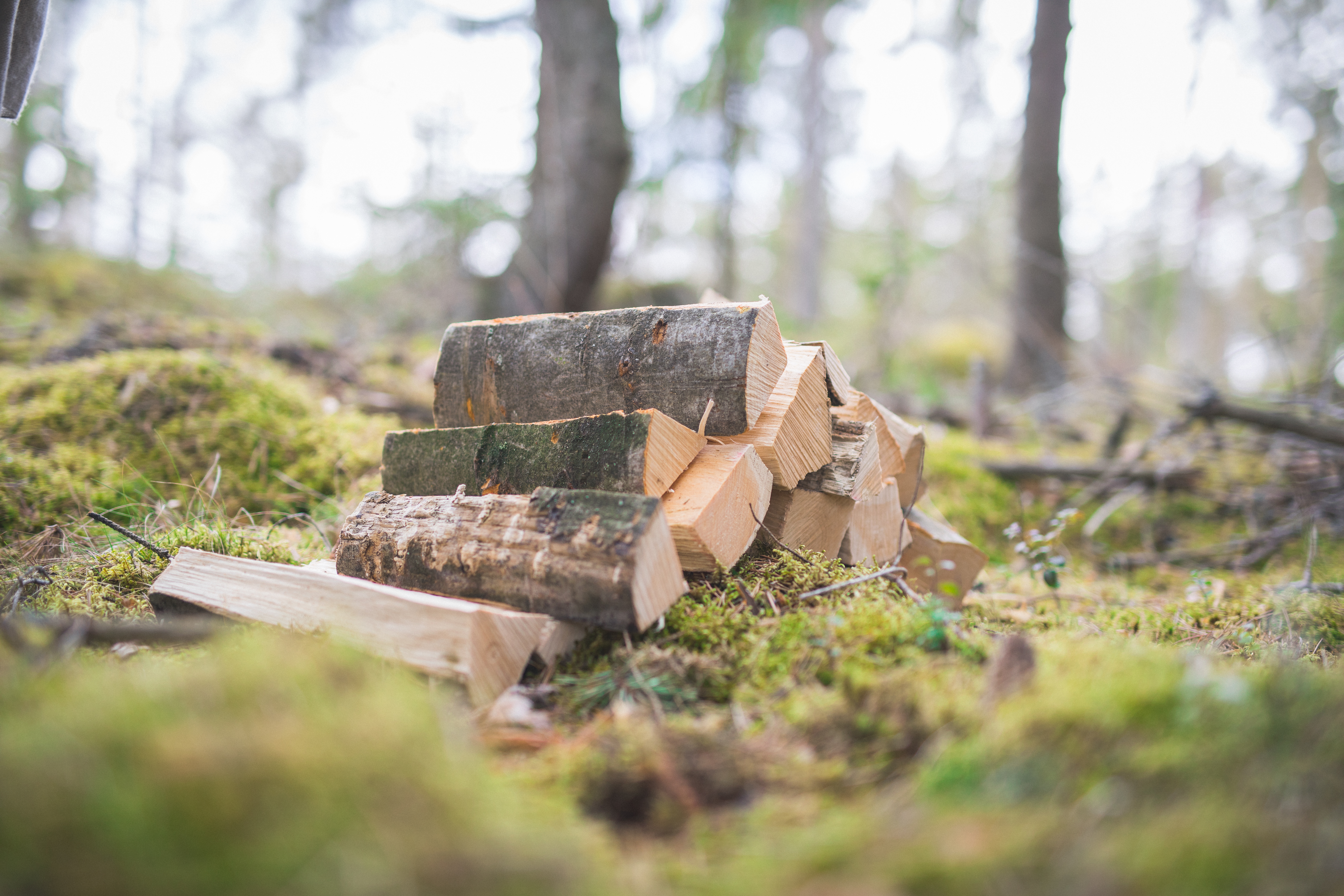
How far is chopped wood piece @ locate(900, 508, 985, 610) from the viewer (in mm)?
2771

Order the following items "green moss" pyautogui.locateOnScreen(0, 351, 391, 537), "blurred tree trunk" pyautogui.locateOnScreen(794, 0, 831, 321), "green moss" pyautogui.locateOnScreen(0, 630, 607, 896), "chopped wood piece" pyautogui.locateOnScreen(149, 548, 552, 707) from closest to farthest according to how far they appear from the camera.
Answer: "green moss" pyautogui.locateOnScreen(0, 630, 607, 896), "chopped wood piece" pyautogui.locateOnScreen(149, 548, 552, 707), "green moss" pyautogui.locateOnScreen(0, 351, 391, 537), "blurred tree trunk" pyautogui.locateOnScreen(794, 0, 831, 321)

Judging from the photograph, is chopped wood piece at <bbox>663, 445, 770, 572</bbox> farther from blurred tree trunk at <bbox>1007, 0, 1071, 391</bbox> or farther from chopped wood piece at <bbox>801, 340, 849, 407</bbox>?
blurred tree trunk at <bbox>1007, 0, 1071, 391</bbox>

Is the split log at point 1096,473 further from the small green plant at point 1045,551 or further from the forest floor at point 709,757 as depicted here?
the forest floor at point 709,757

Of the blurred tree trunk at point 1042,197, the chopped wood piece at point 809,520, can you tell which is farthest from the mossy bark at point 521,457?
the blurred tree trunk at point 1042,197

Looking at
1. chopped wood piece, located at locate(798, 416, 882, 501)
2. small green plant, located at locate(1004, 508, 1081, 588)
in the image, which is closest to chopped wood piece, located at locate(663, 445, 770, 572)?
chopped wood piece, located at locate(798, 416, 882, 501)

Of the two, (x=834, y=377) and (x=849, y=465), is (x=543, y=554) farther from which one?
(x=834, y=377)

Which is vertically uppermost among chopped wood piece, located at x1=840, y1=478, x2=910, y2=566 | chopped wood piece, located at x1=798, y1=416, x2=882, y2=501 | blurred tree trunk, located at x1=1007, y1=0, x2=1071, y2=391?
blurred tree trunk, located at x1=1007, y1=0, x2=1071, y2=391

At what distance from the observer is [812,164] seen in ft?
52.6

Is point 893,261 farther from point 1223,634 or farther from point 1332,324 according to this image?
point 1332,324

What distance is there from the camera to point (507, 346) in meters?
2.40

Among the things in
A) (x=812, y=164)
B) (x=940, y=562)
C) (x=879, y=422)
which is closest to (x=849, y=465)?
(x=879, y=422)

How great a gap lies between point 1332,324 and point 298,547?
14.6 meters

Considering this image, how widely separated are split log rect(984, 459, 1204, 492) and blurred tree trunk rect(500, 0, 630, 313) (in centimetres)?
448

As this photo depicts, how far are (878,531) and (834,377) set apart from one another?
656 mm
